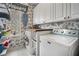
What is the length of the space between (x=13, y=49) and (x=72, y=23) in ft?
2.69

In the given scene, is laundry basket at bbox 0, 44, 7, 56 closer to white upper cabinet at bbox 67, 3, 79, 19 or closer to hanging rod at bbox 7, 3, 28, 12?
hanging rod at bbox 7, 3, 28, 12

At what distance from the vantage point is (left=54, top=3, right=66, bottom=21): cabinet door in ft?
4.59

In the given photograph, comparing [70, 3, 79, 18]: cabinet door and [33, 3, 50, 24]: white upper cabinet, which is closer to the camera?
[70, 3, 79, 18]: cabinet door

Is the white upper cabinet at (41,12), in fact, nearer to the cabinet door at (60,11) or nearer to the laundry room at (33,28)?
the laundry room at (33,28)

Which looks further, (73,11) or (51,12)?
(51,12)

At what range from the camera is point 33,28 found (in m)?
1.47

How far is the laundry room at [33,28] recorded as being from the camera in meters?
1.42

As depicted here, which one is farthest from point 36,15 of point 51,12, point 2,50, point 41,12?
point 2,50

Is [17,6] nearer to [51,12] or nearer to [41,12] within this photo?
[41,12]

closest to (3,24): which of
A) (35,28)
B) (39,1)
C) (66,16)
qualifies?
(35,28)

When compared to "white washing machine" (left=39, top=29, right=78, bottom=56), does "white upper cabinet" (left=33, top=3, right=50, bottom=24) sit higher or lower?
higher

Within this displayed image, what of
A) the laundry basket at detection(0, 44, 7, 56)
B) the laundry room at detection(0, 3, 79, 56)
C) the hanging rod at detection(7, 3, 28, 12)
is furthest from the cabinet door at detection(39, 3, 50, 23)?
the laundry basket at detection(0, 44, 7, 56)

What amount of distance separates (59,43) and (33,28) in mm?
386

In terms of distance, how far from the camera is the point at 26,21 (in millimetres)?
1455
